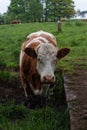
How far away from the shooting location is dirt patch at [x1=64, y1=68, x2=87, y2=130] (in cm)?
486

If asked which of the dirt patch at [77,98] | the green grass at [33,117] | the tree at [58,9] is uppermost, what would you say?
the dirt patch at [77,98]

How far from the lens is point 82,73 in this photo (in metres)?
8.45

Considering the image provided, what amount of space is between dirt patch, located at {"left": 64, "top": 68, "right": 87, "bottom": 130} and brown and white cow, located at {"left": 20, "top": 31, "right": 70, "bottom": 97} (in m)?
Result: 0.42

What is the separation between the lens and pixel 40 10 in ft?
213

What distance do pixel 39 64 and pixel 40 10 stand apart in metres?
59.3

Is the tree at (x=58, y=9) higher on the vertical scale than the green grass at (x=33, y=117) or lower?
lower

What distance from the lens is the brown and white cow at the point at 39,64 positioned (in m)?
6.25

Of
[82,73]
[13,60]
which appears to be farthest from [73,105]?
[13,60]

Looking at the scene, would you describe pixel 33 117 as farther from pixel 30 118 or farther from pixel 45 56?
pixel 45 56

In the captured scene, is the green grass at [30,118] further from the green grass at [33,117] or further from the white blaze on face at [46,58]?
the white blaze on face at [46,58]

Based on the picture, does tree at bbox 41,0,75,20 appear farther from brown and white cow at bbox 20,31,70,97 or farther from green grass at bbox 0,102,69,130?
green grass at bbox 0,102,69,130

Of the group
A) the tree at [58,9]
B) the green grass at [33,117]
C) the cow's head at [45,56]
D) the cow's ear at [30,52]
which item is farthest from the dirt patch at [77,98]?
the tree at [58,9]

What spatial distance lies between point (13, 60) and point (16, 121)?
506 cm

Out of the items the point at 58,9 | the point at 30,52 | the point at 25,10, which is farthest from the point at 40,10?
the point at 30,52
